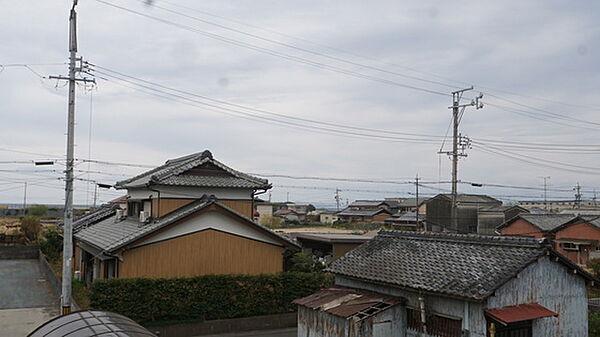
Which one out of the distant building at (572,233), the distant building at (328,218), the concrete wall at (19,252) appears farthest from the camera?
the distant building at (328,218)

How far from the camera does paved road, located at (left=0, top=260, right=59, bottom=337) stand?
17.5 m

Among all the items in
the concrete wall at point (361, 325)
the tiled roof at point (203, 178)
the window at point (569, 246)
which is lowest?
the window at point (569, 246)

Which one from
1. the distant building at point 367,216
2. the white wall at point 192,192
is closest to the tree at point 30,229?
the white wall at point 192,192

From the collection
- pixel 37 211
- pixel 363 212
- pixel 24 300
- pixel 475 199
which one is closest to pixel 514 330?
pixel 24 300

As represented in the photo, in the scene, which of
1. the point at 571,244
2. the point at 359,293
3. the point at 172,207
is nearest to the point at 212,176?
the point at 172,207

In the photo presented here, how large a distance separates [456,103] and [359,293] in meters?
16.1

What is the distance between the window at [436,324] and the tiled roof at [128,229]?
27.7ft

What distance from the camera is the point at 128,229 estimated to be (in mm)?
21562

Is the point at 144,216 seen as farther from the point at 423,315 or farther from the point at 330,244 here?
the point at 423,315

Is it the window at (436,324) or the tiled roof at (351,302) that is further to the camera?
the tiled roof at (351,302)

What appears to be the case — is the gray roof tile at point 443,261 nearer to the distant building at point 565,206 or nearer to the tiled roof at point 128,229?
the tiled roof at point 128,229

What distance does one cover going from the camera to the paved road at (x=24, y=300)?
688 inches

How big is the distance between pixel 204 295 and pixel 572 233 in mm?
30079

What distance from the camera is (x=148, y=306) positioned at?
54.7ft
